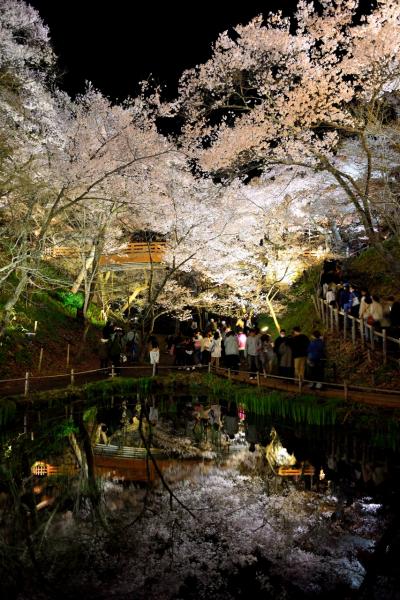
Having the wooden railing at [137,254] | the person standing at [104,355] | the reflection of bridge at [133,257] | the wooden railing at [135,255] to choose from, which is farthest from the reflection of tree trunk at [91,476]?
the wooden railing at [137,254]

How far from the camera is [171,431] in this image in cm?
1141

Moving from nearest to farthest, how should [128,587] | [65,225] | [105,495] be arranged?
[128,587], [105,495], [65,225]

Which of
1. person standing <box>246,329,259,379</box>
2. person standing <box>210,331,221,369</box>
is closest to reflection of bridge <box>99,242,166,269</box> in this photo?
person standing <box>210,331,221,369</box>

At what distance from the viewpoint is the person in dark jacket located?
11789 mm

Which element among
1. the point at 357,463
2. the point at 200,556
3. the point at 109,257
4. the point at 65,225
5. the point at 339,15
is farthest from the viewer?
the point at 109,257

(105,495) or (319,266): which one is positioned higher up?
(319,266)

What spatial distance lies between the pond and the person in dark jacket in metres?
1.45

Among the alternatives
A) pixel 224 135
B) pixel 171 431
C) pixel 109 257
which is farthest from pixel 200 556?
pixel 109 257

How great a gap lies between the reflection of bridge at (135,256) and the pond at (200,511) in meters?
15.6

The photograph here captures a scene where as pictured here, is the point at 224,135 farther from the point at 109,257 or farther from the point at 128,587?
the point at 109,257

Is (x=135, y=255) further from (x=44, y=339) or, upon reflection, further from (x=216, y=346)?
(x=216, y=346)

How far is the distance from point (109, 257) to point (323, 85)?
17860 mm

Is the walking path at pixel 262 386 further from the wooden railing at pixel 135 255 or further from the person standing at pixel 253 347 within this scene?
the wooden railing at pixel 135 255

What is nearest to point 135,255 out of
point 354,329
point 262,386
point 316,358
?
point 262,386
